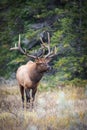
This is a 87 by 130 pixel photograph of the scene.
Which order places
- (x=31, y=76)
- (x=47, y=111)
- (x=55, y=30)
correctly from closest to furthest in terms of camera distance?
(x=47, y=111) → (x=31, y=76) → (x=55, y=30)

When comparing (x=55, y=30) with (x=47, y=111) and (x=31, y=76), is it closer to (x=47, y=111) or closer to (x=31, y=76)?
(x=31, y=76)

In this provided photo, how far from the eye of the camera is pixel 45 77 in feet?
39.1

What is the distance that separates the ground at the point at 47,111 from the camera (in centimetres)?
748

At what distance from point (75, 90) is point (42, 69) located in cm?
146

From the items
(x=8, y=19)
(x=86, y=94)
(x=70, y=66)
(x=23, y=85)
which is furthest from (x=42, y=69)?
(x=8, y=19)

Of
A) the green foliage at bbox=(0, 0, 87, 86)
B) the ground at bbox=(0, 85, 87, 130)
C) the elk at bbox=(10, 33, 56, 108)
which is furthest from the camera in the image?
the green foliage at bbox=(0, 0, 87, 86)

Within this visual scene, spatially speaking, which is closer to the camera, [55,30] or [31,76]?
[31,76]

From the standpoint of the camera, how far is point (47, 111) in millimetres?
8250

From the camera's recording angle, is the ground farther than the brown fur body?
No

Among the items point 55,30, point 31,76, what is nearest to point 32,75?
point 31,76

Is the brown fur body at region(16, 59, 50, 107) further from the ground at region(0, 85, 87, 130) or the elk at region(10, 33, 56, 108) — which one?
the ground at region(0, 85, 87, 130)

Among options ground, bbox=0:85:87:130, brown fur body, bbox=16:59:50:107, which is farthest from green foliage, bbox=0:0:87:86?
brown fur body, bbox=16:59:50:107

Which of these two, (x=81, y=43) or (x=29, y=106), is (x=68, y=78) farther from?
(x=29, y=106)

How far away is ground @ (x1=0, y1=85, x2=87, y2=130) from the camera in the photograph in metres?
7.48
